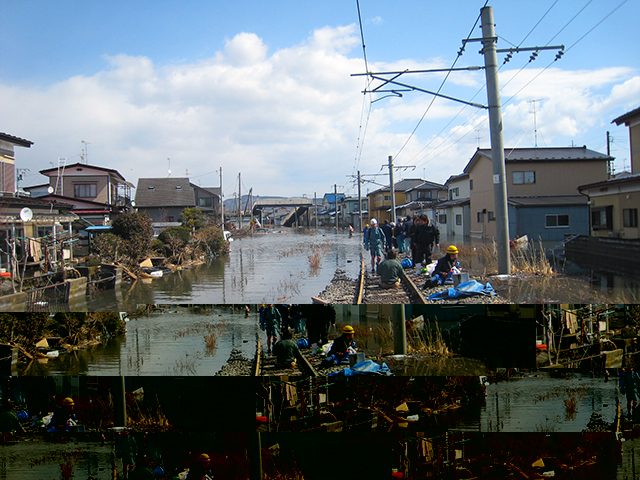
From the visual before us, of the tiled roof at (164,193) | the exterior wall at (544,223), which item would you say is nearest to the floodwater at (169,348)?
the tiled roof at (164,193)

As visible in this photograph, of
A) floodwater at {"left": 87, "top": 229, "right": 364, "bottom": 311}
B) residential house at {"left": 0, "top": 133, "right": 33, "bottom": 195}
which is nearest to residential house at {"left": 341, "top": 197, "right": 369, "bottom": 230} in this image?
floodwater at {"left": 87, "top": 229, "right": 364, "bottom": 311}

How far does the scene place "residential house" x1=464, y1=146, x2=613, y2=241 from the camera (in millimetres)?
3736

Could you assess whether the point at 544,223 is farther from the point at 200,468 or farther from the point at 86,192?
Result: the point at 86,192

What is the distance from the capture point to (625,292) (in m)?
3.98

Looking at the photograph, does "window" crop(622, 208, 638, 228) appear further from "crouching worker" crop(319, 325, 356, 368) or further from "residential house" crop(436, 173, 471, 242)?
"crouching worker" crop(319, 325, 356, 368)

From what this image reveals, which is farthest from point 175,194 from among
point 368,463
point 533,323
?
point 533,323

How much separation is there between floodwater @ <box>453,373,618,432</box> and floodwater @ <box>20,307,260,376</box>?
1941mm

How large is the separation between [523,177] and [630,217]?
2.81 feet

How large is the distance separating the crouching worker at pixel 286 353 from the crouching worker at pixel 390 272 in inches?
66.0

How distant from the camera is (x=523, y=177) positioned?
3850mm

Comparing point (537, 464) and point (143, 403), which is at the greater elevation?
point (143, 403)

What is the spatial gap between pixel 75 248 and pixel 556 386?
14.4 feet

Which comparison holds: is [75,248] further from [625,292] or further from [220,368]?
[625,292]

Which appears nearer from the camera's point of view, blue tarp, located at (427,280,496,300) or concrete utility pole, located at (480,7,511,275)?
concrete utility pole, located at (480,7,511,275)
